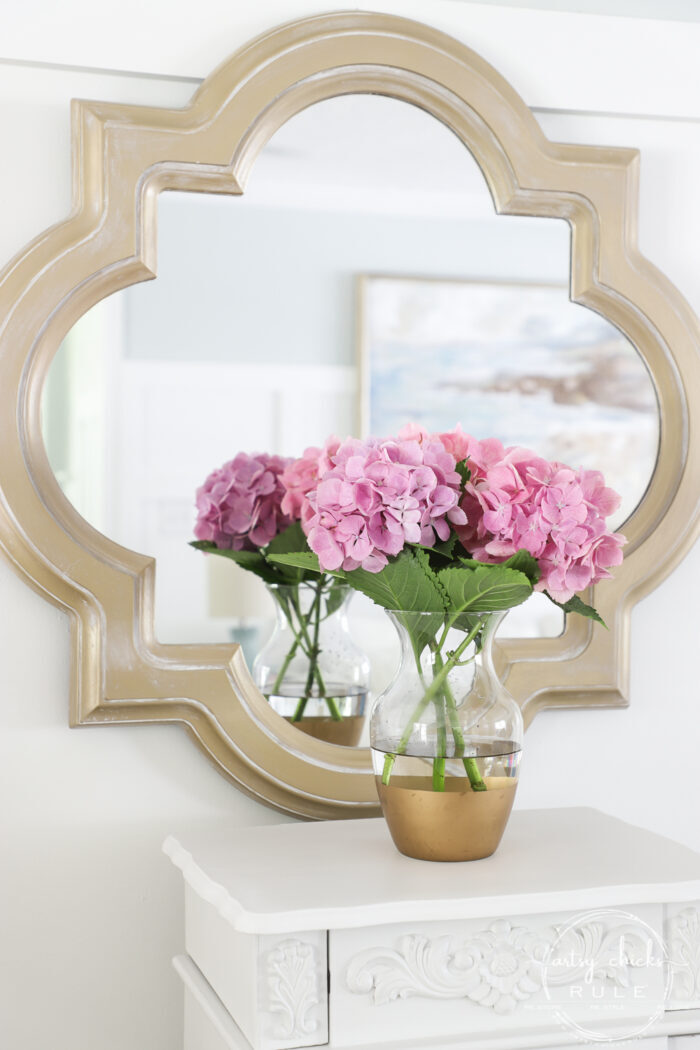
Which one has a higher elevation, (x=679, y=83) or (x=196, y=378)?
(x=679, y=83)

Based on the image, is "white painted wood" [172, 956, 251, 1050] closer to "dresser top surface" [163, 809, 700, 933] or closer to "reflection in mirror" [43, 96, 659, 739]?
"dresser top surface" [163, 809, 700, 933]

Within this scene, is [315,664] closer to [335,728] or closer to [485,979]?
[335,728]

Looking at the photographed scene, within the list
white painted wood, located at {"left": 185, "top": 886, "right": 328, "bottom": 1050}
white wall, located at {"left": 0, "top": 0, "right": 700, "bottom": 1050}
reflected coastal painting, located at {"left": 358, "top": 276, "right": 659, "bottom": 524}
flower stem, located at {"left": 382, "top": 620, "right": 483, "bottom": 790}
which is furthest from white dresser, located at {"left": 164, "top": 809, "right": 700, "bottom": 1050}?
reflected coastal painting, located at {"left": 358, "top": 276, "right": 659, "bottom": 524}

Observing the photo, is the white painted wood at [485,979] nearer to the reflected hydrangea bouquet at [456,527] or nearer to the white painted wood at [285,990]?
the white painted wood at [285,990]

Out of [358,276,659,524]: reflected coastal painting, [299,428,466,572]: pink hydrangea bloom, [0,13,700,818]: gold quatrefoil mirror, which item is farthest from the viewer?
[358,276,659,524]: reflected coastal painting

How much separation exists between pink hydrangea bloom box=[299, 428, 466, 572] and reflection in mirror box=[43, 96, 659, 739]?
1.08 ft

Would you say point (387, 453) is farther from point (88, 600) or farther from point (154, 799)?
point (154, 799)

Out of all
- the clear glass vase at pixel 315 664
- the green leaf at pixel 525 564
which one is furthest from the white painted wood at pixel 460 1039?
the green leaf at pixel 525 564

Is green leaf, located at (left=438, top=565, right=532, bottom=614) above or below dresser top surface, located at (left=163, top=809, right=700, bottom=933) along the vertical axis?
above

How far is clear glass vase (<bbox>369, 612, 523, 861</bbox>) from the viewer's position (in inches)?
48.6

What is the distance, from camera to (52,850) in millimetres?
1475

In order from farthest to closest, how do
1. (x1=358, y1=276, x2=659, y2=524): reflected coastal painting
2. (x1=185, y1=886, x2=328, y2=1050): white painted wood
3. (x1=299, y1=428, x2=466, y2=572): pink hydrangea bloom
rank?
(x1=358, y1=276, x2=659, y2=524): reflected coastal painting → (x1=299, y1=428, x2=466, y2=572): pink hydrangea bloom → (x1=185, y1=886, x2=328, y2=1050): white painted wood

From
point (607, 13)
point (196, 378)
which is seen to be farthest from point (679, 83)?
point (196, 378)

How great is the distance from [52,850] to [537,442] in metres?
0.90
